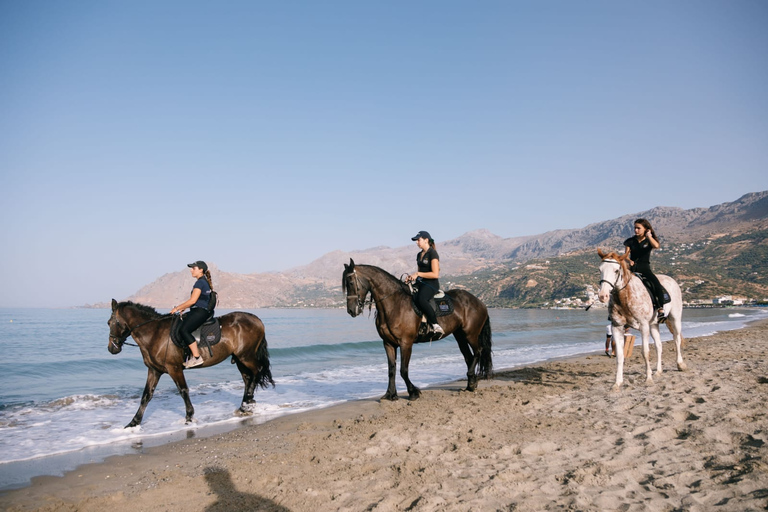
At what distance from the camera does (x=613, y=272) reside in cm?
767

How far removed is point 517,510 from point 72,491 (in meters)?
5.12

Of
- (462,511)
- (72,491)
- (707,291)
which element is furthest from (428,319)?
(707,291)

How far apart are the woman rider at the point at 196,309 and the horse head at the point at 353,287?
2.51 metres

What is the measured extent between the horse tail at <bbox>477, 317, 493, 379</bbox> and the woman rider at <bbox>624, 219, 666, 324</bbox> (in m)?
3.24

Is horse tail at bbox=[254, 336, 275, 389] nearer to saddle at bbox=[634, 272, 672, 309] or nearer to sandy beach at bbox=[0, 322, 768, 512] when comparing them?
sandy beach at bbox=[0, 322, 768, 512]

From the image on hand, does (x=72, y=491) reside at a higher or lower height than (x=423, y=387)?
higher

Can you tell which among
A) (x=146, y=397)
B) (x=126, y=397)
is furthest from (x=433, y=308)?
(x=126, y=397)

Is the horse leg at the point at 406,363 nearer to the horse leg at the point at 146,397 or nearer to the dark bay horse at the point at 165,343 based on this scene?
the dark bay horse at the point at 165,343

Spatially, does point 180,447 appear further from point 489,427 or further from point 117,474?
point 489,427

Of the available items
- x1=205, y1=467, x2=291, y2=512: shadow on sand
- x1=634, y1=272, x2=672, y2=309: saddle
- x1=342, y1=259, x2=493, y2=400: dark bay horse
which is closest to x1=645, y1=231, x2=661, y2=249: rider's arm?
x1=634, y1=272, x2=672, y2=309: saddle

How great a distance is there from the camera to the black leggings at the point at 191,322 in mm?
7941

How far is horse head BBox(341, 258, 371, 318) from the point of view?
8.28m

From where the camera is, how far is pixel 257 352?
9.16 m

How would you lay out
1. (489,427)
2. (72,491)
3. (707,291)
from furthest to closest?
1. (707,291)
2. (489,427)
3. (72,491)
